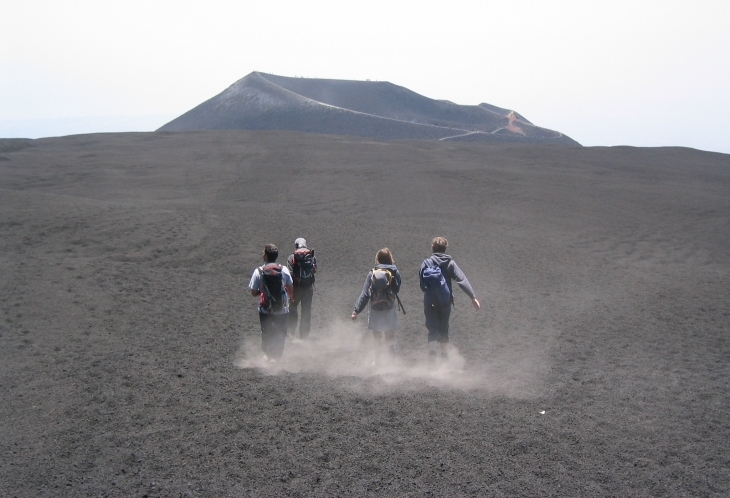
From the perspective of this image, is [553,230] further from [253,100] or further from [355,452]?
[253,100]

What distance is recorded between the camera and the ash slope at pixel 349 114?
6450 cm

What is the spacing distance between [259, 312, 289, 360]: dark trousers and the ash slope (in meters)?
54.8

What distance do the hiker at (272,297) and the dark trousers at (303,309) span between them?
781 mm

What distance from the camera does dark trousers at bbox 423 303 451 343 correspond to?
Result: 7.41 metres

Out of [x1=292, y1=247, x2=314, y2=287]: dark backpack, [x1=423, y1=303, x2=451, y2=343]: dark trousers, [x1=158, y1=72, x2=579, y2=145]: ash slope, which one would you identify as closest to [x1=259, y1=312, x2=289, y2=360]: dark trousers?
[x1=292, y1=247, x2=314, y2=287]: dark backpack

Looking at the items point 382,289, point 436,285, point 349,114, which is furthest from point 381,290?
point 349,114

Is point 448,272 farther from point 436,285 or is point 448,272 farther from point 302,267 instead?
point 302,267

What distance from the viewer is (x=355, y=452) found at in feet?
17.0

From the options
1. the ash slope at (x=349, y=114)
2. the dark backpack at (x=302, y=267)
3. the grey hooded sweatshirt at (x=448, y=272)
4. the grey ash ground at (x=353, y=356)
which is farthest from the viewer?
the ash slope at (x=349, y=114)

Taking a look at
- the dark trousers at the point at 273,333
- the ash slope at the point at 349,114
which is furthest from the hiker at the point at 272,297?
the ash slope at the point at 349,114

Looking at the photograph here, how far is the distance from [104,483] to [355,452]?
212 centimetres

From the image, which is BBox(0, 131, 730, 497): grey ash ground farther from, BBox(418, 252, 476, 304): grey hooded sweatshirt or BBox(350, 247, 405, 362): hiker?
BBox(418, 252, 476, 304): grey hooded sweatshirt

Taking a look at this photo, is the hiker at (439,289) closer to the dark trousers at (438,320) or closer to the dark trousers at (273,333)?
the dark trousers at (438,320)

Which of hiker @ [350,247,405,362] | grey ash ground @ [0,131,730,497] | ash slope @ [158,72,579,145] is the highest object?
ash slope @ [158,72,579,145]
